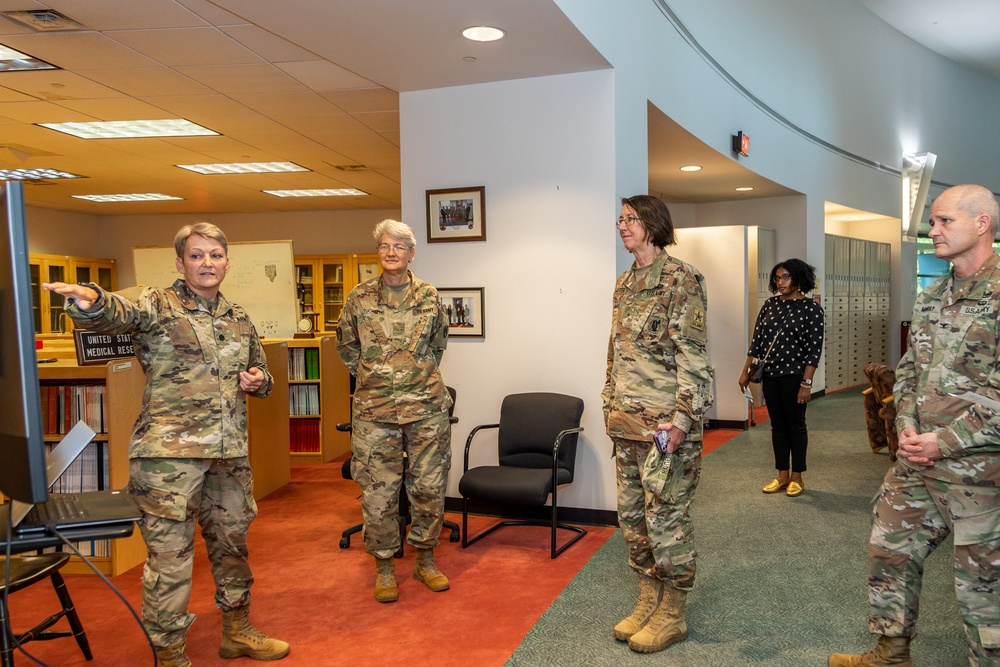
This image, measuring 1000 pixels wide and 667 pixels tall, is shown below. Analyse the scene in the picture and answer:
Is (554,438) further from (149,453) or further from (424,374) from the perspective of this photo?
(149,453)

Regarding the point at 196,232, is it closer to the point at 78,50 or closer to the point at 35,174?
the point at 78,50

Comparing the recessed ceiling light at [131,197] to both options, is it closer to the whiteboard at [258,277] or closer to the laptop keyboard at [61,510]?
the whiteboard at [258,277]

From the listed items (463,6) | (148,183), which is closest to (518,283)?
(463,6)

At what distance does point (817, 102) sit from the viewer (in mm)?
9547

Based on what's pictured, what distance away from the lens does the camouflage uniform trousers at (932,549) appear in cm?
217

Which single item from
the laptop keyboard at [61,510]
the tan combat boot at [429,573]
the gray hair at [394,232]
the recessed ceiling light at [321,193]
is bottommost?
the tan combat boot at [429,573]

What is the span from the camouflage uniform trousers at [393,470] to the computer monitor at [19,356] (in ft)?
7.59

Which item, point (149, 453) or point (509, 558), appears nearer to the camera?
point (149, 453)

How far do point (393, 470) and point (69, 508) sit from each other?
1998mm

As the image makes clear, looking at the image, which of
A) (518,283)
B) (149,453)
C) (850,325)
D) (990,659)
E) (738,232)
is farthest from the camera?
(850,325)

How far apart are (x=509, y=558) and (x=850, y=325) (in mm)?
8493

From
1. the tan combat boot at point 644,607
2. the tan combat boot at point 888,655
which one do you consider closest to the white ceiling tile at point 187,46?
the tan combat boot at point 644,607

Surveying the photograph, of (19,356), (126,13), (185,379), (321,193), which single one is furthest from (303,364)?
(19,356)

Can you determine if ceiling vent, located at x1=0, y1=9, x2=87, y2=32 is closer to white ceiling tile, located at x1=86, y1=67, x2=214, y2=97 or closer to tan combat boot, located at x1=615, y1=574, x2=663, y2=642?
white ceiling tile, located at x1=86, y1=67, x2=214, y2=97
